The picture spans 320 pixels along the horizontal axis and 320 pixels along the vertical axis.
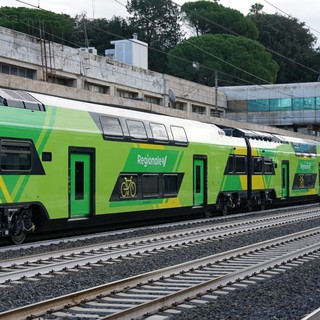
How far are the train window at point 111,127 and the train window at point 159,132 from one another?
1.97 m

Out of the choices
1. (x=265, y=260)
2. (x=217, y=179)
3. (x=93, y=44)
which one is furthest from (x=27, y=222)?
(x=93, y=44)

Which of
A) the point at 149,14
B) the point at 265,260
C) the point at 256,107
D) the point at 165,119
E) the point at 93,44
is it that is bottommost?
the point at 265,260

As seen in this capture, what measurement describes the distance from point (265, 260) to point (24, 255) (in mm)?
4818

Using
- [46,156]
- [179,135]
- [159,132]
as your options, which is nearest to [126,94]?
[179,135]

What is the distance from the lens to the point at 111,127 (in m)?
18.7

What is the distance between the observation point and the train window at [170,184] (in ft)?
70.2

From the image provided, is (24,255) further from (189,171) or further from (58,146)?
(189,171)

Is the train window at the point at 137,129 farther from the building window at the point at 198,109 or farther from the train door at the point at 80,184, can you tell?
the building window at the point at 198,109

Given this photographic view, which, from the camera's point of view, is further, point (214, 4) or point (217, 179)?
point (214, 4)

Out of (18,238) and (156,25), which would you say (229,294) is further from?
(156,25)

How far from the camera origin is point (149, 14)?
9338 centimetres

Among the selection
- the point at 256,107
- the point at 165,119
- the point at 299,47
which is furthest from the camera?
the point at 299,47

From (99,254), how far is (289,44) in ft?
302

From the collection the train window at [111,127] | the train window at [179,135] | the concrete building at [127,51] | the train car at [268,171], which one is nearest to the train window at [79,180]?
the train window at [111,127]
